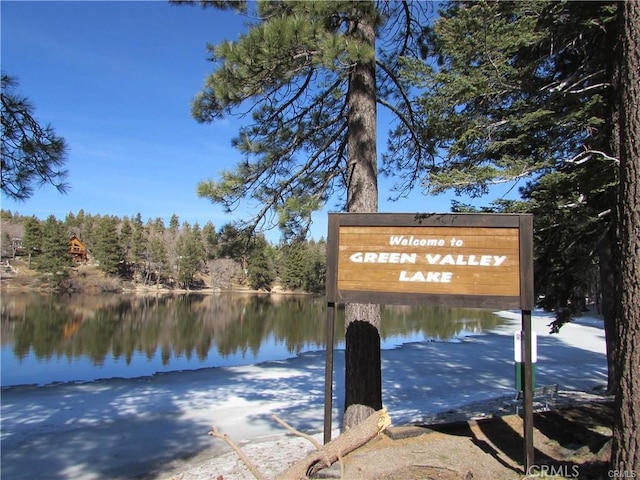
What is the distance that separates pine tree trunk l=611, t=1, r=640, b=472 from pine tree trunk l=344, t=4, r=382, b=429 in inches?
103

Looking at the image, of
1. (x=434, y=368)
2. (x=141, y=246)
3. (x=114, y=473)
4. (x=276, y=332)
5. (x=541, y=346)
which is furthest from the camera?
(x=141, y=246)

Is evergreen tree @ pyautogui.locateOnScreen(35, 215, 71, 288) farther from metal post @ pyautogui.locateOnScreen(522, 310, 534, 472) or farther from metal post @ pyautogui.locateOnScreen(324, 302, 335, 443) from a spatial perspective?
metal post @ pyautogui.locateOnScreen(522, 310, 534, 472)

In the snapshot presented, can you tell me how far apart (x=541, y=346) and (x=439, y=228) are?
674 inches

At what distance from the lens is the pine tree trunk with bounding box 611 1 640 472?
304cm

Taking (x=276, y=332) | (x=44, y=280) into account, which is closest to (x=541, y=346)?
(x=276, y=332)

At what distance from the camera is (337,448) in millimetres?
3986

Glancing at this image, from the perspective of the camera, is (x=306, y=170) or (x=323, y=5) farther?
(x=306, y=170)

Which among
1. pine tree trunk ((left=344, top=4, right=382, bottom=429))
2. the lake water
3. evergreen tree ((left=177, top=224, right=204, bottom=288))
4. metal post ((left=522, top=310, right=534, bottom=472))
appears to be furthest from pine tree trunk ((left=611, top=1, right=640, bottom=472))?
evergreen tree ((left=177, top=224, right=204, bottom=288))

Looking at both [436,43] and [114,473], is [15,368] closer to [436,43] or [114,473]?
[114,473]

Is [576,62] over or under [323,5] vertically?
over

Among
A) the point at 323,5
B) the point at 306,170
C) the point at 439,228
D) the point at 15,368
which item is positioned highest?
the point at 323,5

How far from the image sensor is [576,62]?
22.9 ft

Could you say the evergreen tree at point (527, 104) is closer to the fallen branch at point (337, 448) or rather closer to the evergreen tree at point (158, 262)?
the fallen branch at point (337, 448)

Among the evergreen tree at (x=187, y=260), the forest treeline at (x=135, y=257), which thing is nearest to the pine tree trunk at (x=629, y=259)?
the forest treeline at (x=135, y=257)
